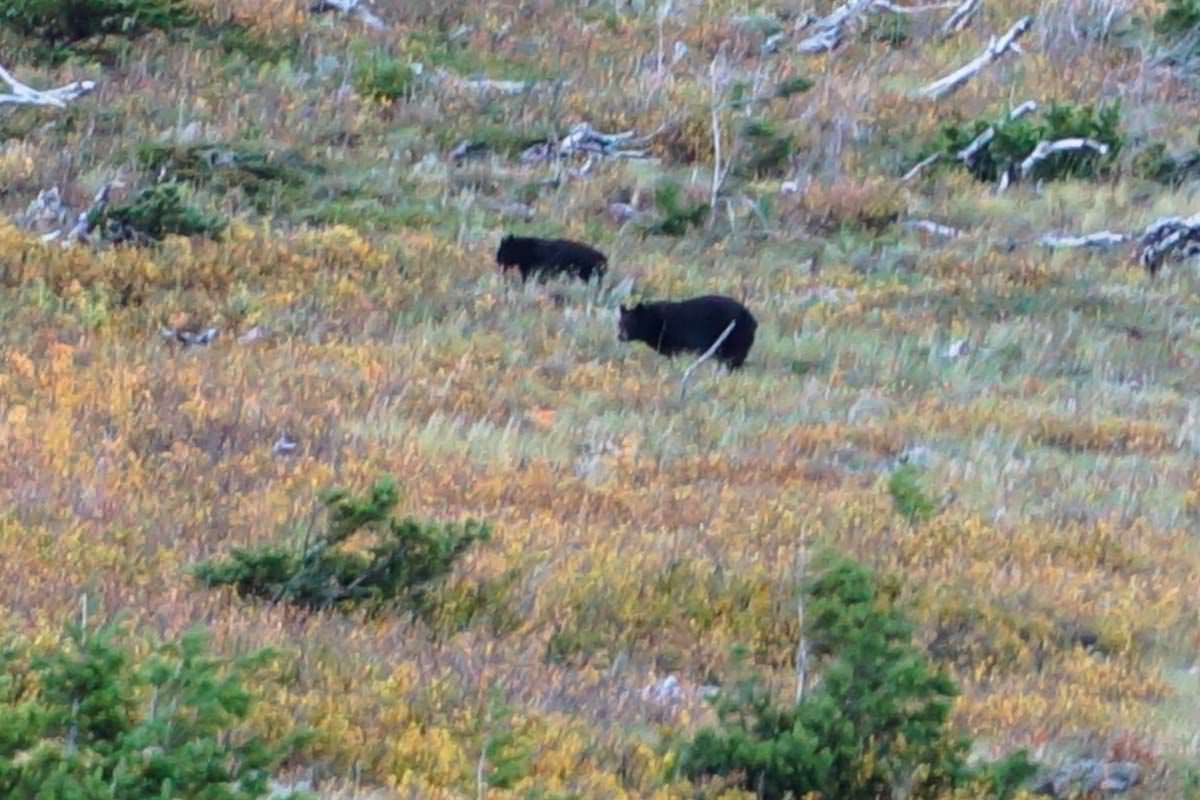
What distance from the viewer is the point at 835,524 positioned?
8.52 meters

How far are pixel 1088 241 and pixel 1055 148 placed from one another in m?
1.98

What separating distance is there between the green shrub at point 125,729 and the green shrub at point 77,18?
1277 cm

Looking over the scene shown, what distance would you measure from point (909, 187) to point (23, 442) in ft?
34.5

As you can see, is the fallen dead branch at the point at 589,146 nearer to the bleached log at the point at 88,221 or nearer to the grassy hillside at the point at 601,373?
the grassy hillside at the point at 601,373

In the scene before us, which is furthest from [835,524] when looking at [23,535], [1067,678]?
→ [23,535]

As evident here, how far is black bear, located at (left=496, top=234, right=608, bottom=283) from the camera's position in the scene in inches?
523

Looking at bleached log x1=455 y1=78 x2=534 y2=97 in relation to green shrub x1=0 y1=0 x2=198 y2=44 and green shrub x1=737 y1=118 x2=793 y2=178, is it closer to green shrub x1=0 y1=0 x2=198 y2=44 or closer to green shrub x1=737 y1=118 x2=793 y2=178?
green shrub x1=737 y1=118 x2=793 y2=178

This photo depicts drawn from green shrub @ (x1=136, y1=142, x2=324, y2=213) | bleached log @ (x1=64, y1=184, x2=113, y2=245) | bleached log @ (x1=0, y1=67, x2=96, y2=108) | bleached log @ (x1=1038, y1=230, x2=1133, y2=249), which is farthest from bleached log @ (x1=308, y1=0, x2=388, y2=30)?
bleached log @ (x1=64, y1=184, x2=113, y2=245)

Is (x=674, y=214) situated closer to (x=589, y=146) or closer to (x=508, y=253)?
(x=589, y=146)

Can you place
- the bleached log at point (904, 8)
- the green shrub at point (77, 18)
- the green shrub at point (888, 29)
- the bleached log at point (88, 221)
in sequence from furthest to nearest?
the bleached log at point (904, 8)
the green shrub at point (888, 29)
the green shrub at point (77, 18)
the bleached log at point (88, 221)

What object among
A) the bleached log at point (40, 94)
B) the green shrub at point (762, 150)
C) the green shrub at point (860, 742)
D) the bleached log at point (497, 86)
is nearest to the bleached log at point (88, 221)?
the bleached log at point (40, 94)

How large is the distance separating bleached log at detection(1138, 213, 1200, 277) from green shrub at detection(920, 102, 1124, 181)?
1887 mm

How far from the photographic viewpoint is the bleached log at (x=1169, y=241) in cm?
1580

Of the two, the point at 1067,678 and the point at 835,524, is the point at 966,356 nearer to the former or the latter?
the point at 835,524
